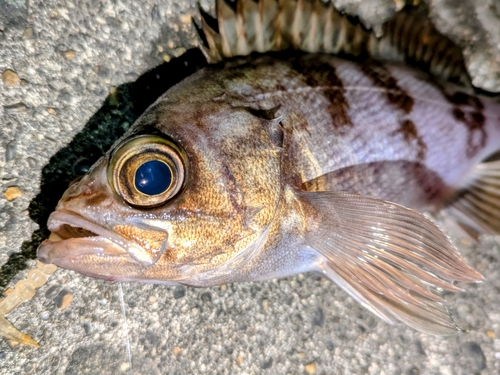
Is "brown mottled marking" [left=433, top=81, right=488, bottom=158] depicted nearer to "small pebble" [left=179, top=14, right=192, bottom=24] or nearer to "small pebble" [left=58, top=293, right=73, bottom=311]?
"small pebble" [left=179, top=14, right=192, bottom=24]

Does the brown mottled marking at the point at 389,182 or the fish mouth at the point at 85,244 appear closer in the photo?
the fish mouth at the point at 85,244

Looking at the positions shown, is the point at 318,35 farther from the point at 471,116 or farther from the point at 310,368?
the point at 310,368

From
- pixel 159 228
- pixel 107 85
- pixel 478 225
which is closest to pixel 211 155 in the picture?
pixel 159 228

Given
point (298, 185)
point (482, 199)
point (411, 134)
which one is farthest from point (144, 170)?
point (482, 199)

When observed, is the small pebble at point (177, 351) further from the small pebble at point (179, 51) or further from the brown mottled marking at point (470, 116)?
the brown mottled marking at point (470, 116)

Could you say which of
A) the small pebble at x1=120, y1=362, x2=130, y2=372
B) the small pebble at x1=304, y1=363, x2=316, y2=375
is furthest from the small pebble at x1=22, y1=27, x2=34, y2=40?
the small pebble at x1=304, y1=363, x2=316, y2=375

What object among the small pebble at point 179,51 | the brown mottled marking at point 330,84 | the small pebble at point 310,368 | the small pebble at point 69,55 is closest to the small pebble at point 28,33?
the small pebble at point 69,55

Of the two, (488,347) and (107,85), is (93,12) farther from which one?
(488,347)
